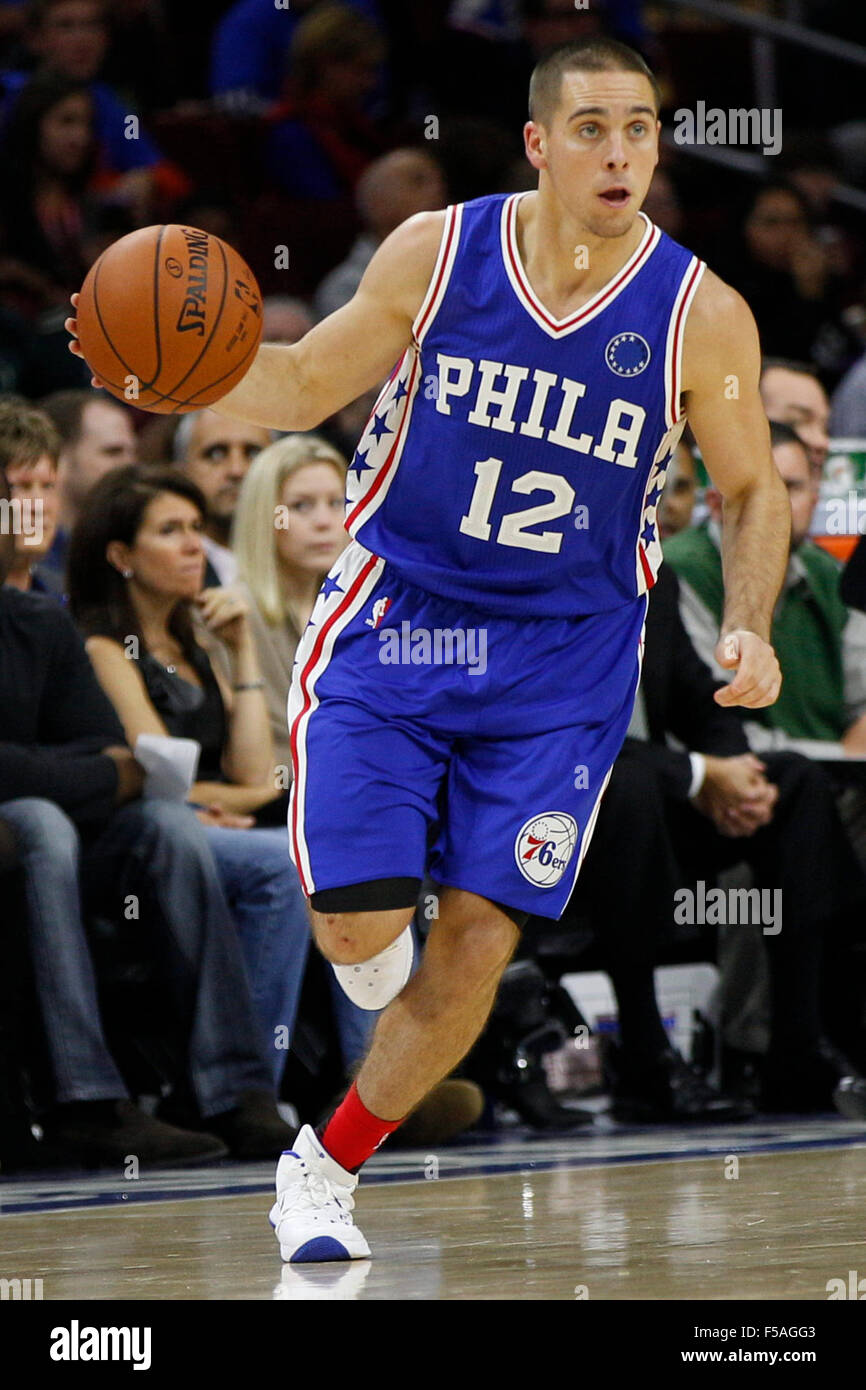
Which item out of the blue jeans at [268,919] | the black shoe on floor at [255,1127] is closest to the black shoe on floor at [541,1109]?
the blue jeans at [268,919]

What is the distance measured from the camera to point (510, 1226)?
3.67 metres

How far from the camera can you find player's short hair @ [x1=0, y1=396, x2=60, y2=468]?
5.30 m

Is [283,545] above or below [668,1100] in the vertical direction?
above

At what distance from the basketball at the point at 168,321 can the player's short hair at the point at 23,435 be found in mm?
1898

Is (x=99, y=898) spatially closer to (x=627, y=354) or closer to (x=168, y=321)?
(x=168, y=321)

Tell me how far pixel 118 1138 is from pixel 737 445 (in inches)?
89.6

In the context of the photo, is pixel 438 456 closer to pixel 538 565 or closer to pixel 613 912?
pixel 538 565

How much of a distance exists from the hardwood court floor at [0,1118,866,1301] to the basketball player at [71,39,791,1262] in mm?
297

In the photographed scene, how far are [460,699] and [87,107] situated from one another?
17.5ft

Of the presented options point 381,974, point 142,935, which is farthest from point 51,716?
point 381,974

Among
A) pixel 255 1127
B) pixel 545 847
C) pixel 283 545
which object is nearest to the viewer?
pixel 545 847

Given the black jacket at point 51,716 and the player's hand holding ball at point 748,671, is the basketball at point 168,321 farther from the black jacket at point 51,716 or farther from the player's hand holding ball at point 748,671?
the black jacket at point 51,716

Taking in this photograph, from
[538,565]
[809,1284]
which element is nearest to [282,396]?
[538,565]
